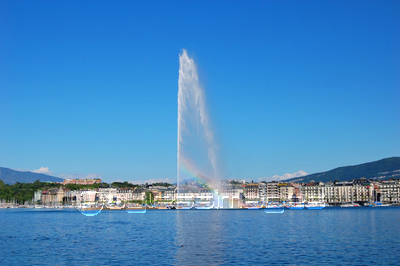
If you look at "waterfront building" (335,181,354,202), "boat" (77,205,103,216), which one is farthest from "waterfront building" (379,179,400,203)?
"boat" (77,205,103,216)

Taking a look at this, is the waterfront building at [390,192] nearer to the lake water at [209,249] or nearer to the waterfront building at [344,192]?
the waterfront building at [344,192]

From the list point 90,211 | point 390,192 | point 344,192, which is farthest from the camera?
point 344,192

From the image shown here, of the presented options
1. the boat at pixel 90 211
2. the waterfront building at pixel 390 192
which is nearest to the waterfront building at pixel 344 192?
the waterfront building at pixel 390 192

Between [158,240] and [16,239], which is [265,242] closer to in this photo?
[158,240]

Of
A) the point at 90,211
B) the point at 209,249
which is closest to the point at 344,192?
the point at 90,211

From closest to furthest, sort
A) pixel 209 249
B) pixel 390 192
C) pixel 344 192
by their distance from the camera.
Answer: pixel 209 249 → pixel 390 192 → pixel 344 192

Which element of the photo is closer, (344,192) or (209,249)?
(209,249)

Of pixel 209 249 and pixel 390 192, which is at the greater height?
pixel 390 192

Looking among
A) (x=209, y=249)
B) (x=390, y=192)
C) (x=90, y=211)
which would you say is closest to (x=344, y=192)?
(x=390, y=192)

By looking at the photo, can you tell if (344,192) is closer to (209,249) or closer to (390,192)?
(390,192)

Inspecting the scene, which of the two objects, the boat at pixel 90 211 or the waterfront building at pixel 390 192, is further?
the waterfront building at pixel 390 192

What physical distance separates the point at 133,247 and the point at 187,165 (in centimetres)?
3994

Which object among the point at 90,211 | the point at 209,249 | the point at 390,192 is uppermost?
the point at 390,192

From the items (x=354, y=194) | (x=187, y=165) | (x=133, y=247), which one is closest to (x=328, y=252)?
(x=133, y=247)
